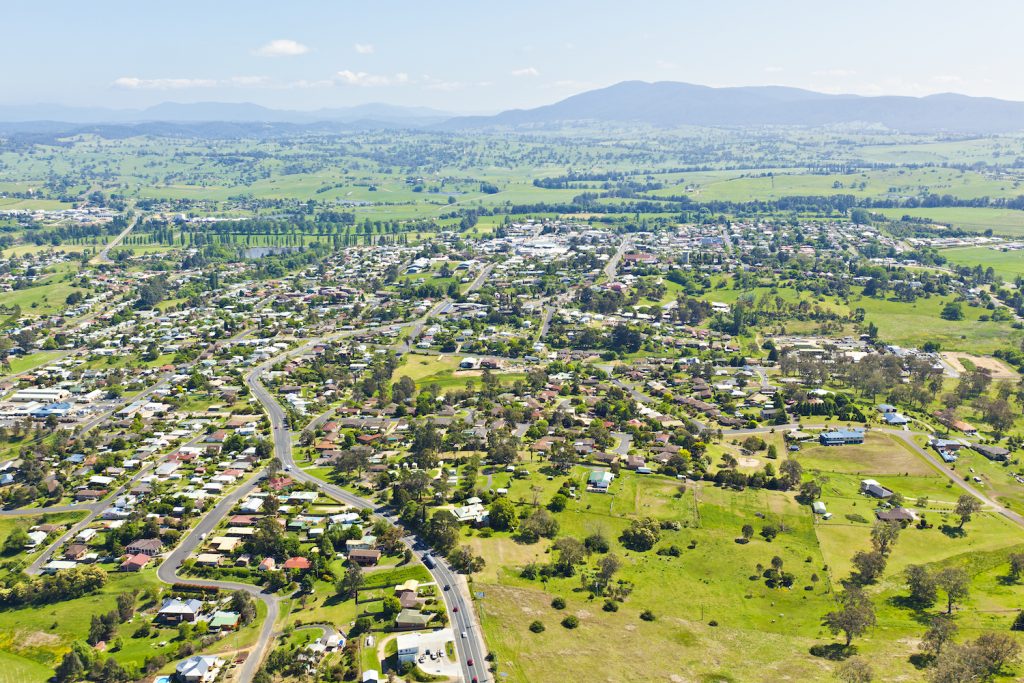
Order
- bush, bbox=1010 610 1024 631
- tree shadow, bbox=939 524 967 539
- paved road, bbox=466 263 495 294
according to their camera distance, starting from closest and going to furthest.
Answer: bush, bbox=1010 610 1024 631
tree shadow, bbox=939 524 967 539
paved road, bbox=466 263 495 294

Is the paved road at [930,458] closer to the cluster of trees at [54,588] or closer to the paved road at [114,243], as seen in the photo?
the cluster of trees at [54,588]

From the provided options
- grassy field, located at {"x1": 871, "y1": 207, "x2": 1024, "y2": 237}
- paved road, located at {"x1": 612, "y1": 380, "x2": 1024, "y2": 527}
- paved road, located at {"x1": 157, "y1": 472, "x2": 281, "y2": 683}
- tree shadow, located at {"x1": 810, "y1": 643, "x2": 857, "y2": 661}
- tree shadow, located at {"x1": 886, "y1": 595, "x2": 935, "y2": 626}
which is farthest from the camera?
grassy field, located at {"x1": 871, "y1": 207, "x2": 1024, "y2": 237}

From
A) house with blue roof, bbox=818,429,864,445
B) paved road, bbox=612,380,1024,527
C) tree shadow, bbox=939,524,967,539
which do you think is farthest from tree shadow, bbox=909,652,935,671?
house with blue roof, bbox=818,429,864,445

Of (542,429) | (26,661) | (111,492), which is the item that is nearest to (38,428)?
(111,492)

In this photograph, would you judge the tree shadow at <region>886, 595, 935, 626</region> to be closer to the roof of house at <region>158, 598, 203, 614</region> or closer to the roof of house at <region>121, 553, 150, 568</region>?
the roof of house at <region>158, 598, 203, 614</region>

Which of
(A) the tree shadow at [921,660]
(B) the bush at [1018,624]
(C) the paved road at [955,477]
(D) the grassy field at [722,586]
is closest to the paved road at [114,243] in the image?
(D) the grassy field at [722,586]

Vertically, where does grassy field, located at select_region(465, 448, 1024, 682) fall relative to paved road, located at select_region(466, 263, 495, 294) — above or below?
below

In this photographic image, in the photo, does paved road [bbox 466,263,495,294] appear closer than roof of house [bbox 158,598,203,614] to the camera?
No
